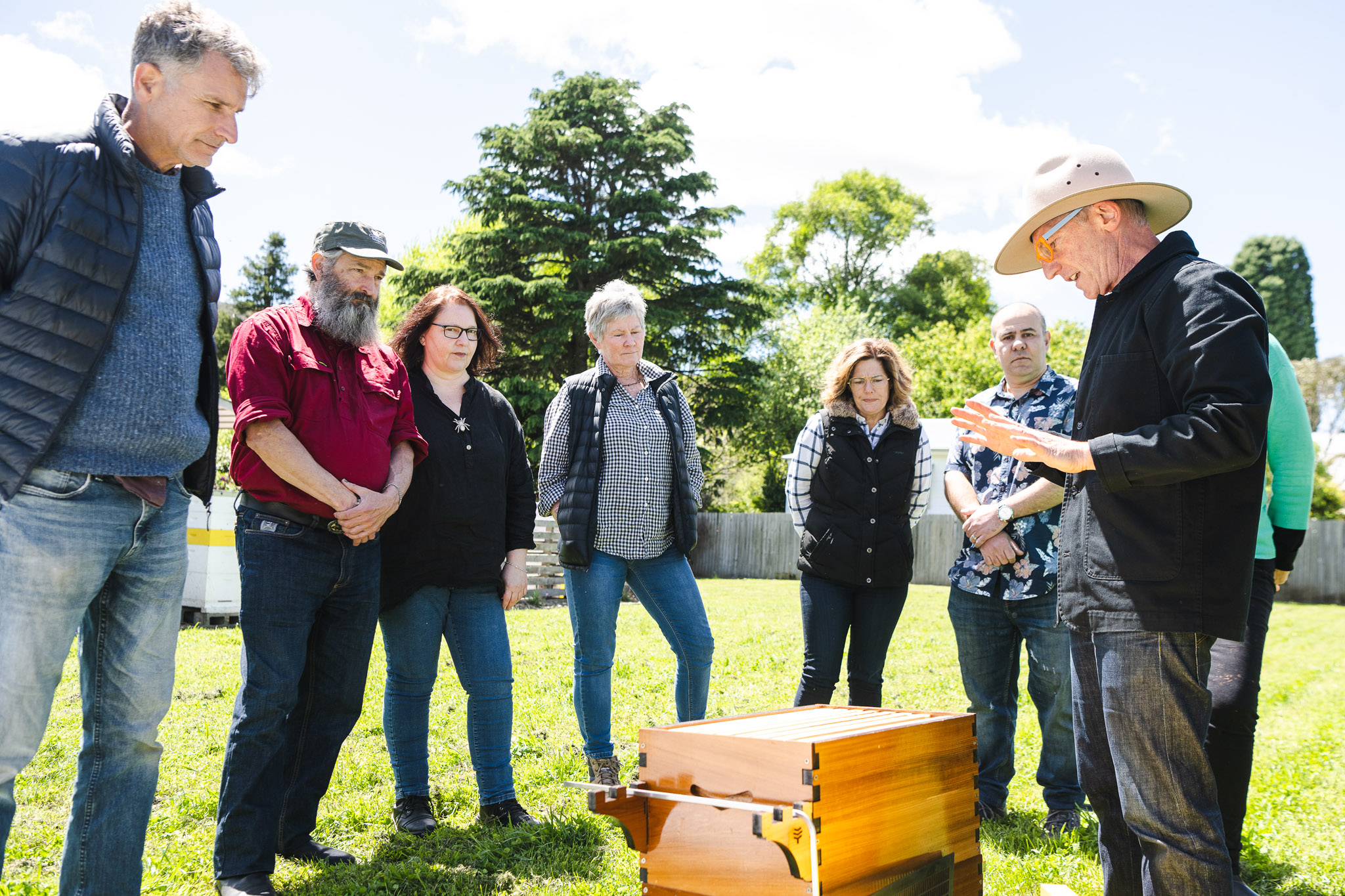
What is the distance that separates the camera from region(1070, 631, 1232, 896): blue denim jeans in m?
2.30

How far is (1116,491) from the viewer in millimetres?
2424

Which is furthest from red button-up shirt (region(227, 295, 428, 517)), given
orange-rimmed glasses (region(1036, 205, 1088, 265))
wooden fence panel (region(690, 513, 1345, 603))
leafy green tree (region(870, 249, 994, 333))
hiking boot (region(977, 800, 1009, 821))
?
leafy green tree (region(870, 249, 994, 333))

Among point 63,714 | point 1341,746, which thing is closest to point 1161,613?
point 1341,746

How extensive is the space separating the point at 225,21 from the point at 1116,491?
2.74 meters

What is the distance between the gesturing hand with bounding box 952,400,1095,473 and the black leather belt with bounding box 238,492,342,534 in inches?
87.7

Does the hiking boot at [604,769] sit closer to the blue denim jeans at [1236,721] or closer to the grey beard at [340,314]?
the grey beard at [340,314]

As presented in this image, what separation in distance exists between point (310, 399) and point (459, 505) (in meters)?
0.85

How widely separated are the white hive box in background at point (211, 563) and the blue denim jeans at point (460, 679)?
24.3ft

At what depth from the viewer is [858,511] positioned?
4.48m

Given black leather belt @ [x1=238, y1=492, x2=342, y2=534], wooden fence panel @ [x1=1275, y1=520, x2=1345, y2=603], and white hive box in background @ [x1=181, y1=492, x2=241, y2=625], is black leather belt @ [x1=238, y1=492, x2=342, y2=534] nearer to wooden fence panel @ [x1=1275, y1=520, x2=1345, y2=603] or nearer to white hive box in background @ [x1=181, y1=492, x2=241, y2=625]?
white hive box in background @ [x1=181, y1=492, x2=241, y2=625]

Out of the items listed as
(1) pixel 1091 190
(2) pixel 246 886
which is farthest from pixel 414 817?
(1) pixel 1091 190

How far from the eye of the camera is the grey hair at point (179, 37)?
2.49 m

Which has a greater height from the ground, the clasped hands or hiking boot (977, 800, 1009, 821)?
the clasped hands

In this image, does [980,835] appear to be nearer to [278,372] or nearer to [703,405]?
[278,372]
